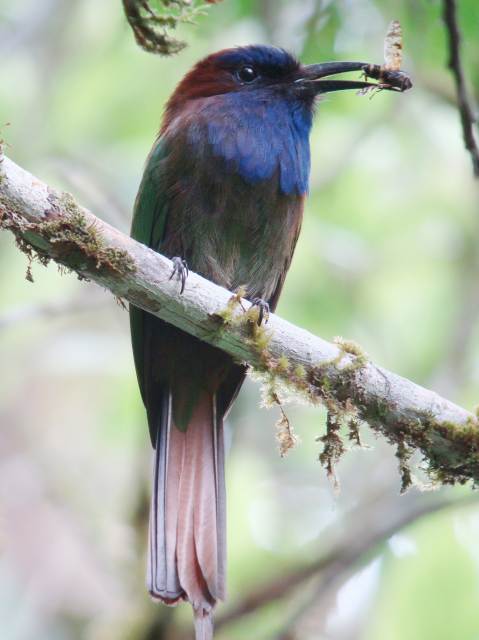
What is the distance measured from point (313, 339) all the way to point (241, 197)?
76cm

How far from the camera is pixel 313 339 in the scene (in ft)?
9.88

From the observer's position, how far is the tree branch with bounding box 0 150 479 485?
2.79 metres

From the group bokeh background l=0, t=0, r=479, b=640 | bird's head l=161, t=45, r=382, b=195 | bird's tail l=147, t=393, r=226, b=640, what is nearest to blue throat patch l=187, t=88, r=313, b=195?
bird's head l=161, t=45, r=382, b=195

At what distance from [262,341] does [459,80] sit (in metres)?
1.14

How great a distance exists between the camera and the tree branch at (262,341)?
9.16 ft

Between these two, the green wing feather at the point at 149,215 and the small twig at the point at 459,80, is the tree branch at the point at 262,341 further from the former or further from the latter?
the small twig at the point at 459,80

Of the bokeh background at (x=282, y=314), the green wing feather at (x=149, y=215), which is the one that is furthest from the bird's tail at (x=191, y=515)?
the bokeh background at (x=282, y=314)

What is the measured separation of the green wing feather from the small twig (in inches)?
38.9

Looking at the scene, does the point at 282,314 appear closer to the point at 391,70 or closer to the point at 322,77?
the point at 322,77

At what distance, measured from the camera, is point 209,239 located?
360 cm

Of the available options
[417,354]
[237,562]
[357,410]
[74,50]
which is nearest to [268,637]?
[237,562]

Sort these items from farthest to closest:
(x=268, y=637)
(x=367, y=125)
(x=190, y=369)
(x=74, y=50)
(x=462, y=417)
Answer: (x=74, y=50)
(x=367, y=125)
(x=268, y=637)
(x=190, y=369)
(x=462, y=417)

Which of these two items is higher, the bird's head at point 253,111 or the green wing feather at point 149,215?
the bird's head at point 253,111

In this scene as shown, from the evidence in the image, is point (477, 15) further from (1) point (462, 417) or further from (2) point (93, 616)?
(2) point (93, 616)
